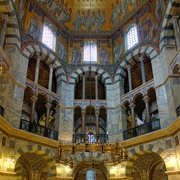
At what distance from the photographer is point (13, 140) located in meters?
12.2

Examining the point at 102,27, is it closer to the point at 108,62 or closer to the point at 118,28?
the point at 118,28

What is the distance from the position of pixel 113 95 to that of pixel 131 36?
17.6ft

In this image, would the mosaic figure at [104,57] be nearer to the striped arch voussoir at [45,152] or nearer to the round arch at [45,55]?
the round arch at [45,55]

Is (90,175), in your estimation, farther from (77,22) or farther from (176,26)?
(77,22)

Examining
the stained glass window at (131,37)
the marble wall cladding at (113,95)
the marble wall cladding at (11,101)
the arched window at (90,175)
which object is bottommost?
the arched window at (90,175)

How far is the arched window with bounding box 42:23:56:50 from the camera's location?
17.8 metres

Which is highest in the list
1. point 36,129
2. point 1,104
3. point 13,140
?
point 1,104

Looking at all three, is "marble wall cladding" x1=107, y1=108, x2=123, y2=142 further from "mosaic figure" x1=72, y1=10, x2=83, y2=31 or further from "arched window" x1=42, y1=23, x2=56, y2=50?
"mosaic figure" x1=72, y1=10, x2=83, y2=31

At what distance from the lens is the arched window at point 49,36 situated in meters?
17.8

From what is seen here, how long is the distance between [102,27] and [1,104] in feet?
40.9

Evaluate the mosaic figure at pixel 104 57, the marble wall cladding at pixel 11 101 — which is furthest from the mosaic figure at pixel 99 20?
the marble wall cladding at pixel 11 101

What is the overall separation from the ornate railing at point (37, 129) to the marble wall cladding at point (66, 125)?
51cm

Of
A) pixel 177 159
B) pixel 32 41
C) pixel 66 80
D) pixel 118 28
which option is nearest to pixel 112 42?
pixel 118 28

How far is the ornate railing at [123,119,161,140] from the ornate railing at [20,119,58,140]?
5.02m
